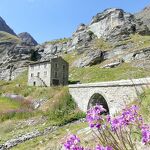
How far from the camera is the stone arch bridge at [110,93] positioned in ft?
82.8

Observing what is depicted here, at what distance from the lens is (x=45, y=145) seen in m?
23.2

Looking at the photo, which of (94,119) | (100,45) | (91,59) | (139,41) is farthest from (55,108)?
(100,45)

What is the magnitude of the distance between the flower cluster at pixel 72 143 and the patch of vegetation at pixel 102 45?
278ft

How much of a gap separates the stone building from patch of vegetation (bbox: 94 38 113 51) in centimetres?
2556

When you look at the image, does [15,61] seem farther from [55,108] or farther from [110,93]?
[110,93]

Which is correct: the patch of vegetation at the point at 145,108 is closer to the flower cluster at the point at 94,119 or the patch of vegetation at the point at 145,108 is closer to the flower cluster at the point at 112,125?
the flower cluster at the point at 112,125

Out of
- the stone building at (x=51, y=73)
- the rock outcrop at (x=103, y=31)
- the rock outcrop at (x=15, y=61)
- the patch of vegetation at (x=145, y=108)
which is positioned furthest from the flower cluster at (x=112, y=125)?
the rock outcrop at (x=15, y=61)

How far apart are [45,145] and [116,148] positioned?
19.0m

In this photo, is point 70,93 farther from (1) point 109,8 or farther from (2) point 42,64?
(1) point 109,8

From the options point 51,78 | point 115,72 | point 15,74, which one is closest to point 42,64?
point 51,78

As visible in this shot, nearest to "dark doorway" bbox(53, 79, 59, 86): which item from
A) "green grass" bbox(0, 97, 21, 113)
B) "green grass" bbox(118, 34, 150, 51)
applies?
"green grass" bbox(0, 97, 21, 113)

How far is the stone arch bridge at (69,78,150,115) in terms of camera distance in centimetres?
2525

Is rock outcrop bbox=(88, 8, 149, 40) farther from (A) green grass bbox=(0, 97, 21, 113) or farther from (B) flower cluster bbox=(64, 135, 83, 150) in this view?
(B) flower cluster bbox=(64, 135, 83, 150)

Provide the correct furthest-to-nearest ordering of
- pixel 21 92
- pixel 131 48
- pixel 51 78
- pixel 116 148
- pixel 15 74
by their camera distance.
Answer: pixel 15 74
pixel 131 48
pixel 51 78
pixel 21 92
pixel 116 148
